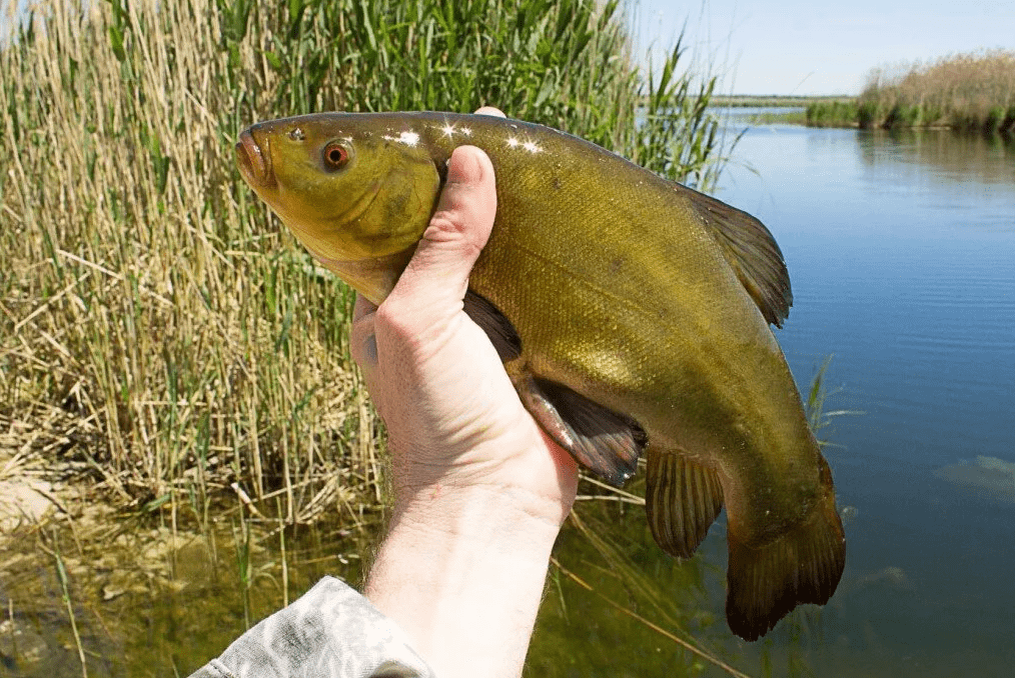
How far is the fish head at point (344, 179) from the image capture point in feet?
6.23

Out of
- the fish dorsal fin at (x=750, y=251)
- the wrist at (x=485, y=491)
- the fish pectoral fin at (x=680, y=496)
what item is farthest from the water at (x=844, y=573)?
the fish dorsal fin at (x=750, y=251)

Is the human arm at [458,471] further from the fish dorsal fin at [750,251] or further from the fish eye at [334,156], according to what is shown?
the fish dorsal fin at [750,251]

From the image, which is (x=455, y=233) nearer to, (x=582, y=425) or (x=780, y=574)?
(x=582, y=425)

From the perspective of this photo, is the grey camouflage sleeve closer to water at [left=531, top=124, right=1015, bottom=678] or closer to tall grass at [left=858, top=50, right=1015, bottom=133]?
water at [left=531, top=124, right=1015, bottom=678]

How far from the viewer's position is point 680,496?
2.04 metres

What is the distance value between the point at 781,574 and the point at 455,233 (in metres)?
1.02

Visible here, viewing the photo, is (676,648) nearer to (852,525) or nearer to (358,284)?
(852,525)

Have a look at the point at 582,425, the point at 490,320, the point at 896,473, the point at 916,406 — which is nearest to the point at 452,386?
the point at 490,320

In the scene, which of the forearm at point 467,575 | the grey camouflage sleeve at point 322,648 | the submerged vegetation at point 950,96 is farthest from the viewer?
the submerged vegetation at point 950,96

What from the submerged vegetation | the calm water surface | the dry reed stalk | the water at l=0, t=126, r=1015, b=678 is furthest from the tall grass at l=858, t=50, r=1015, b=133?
the dry reed stalk

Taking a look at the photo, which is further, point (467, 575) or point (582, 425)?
point (582, 425)

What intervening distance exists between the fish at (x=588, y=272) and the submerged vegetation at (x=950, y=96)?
37.9m

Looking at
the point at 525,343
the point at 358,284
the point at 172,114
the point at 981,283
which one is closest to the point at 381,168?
the point at 358,284

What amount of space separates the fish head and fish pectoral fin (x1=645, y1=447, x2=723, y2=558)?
27.9 inches
